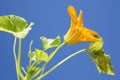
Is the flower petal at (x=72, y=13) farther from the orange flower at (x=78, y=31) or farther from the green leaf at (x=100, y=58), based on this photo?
the green leaf at (x=100, y=58)

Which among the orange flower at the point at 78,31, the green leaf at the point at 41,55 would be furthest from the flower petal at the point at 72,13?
the green leaf at the point at 41,55

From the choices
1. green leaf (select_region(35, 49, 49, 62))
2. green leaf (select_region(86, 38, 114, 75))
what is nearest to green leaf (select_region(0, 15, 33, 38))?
green leaf (select_region(35, 49, 49, 62))

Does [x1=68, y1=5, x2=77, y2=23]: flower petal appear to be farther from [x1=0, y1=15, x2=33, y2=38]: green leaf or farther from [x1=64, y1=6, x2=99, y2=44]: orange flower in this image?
[x1=0, y1=15, x2=33, y2=38]: green leaf

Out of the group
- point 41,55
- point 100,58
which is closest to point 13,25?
point 41,55

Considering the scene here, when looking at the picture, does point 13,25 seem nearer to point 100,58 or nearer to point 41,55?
point 41,55

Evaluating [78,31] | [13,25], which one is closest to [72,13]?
[78,31]

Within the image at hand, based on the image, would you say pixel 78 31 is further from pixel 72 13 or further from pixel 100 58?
pixel 100 58

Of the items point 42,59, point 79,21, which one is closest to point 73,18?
point 79,21

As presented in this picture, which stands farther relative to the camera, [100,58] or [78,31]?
[100,58]

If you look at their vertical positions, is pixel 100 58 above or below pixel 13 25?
below
